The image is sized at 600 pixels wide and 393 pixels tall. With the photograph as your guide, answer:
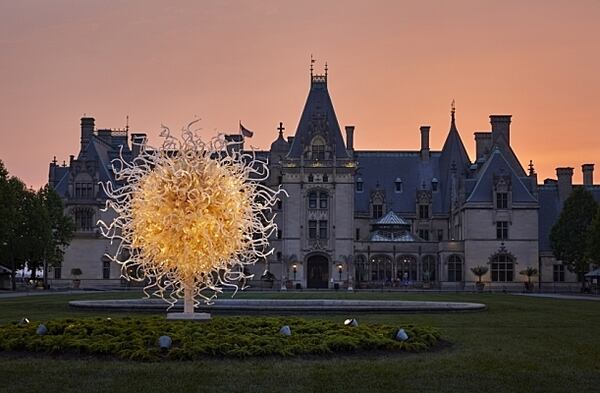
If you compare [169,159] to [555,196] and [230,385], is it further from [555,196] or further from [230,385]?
[555,196]

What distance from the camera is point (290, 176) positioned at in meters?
82.6

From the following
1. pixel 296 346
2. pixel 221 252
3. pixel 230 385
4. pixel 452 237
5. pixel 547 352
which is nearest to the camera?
pixel 230 385

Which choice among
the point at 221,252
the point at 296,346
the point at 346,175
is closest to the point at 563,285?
the point at 346,175

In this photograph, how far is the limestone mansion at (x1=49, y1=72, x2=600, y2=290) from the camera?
80000mm

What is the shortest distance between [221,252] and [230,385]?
11333mm

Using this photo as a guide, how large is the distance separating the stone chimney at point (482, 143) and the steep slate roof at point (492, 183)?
783 cm

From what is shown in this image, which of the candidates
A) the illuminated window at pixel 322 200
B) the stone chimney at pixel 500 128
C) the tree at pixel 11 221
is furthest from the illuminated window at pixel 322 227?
the tree at pixel 11 221

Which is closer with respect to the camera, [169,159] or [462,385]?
[462,385]

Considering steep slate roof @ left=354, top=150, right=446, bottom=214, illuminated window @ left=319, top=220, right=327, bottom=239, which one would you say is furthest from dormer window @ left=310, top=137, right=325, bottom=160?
steep slate roof @ left=354, top=150, right=446, bottom=214

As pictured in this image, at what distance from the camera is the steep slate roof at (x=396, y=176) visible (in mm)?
89375

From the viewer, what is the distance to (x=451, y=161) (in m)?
87.9

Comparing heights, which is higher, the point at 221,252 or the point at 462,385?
the point at 221,252

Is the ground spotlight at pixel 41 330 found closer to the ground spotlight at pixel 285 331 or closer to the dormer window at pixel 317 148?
the ground spotlight at pixel 285 331

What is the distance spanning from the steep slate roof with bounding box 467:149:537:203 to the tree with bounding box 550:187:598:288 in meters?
5.69
